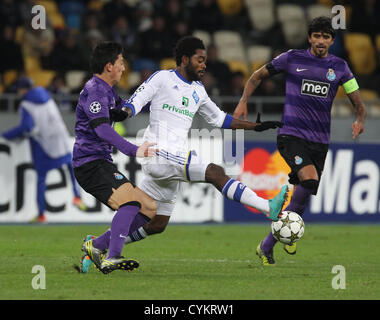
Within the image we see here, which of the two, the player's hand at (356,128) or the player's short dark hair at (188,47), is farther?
the player's hand at (356,128)

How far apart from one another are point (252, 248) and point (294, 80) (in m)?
2.58

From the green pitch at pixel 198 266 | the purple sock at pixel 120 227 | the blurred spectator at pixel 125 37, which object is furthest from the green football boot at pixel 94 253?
the blurred spectator at pixel 125 37

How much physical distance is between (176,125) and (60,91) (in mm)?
7840

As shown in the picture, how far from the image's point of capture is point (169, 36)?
17.2 m

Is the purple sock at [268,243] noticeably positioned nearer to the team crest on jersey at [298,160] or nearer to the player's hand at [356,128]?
the team crest on jersey at [298,160]

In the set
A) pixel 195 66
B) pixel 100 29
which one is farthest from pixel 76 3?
pixel 195 66

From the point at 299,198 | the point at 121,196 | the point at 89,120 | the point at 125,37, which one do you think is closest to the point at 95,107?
the point at 89,120

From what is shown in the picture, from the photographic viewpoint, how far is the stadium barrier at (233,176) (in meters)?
13.9

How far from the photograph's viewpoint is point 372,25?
18422 mm

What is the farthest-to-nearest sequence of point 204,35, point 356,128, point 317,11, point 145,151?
point 317,11 < point 204,35 < point 356,128 < point 145,151

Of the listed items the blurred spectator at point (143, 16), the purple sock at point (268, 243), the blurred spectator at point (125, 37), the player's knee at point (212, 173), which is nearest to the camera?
the player's knee at point (212, 173)

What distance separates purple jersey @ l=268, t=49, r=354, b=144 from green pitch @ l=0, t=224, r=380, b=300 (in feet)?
4.38

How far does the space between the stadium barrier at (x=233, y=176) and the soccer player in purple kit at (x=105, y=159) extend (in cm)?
602

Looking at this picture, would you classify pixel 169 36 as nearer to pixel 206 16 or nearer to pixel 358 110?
pixel 206 16
